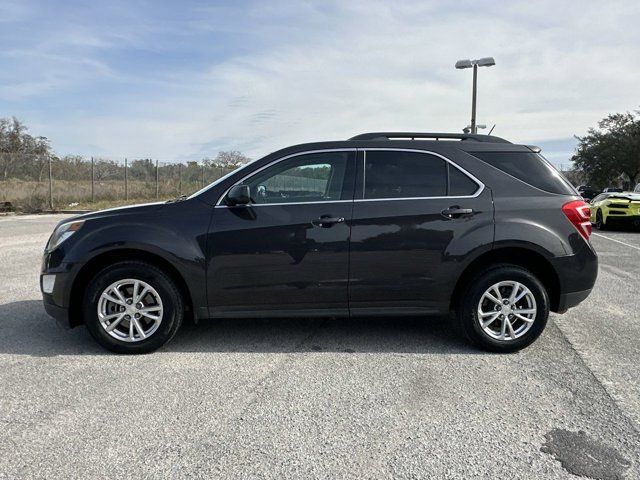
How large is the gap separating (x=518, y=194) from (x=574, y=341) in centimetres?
152

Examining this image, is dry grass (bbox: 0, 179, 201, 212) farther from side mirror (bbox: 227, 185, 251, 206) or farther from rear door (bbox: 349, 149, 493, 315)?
rear door (bbox: 349, 149, 493, 315)

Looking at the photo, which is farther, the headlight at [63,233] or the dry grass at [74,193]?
the dry grass at [74,193]

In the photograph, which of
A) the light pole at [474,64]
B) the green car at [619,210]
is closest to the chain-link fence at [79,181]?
the light pole at [474,64]

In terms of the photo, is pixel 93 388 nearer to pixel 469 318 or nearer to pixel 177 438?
pixel 177 438

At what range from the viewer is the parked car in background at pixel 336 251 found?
4215mm

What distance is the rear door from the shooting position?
424 centimetres

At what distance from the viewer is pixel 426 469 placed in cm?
263

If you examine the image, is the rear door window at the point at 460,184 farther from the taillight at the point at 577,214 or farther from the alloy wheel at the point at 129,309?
the alloy wheel at the point at 129,309

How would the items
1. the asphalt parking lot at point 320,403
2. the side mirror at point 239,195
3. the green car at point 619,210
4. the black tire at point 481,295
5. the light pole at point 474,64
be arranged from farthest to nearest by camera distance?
the light pole at point 474,64 < the green car at point 619,210 < the black tire at point 481,295 < the side mirror at point 239,195 < the asphalt parking lot at point 320,403

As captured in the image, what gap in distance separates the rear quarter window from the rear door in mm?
290

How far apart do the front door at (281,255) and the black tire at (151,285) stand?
0.34 meters

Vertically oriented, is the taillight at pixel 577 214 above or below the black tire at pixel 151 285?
above

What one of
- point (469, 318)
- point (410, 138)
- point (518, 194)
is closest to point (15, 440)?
point (469, 318)

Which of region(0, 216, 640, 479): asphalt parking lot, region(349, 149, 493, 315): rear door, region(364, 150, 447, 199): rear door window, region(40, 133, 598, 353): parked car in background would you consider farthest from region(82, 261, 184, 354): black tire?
region(364, 150, 447, 199): rear door window
